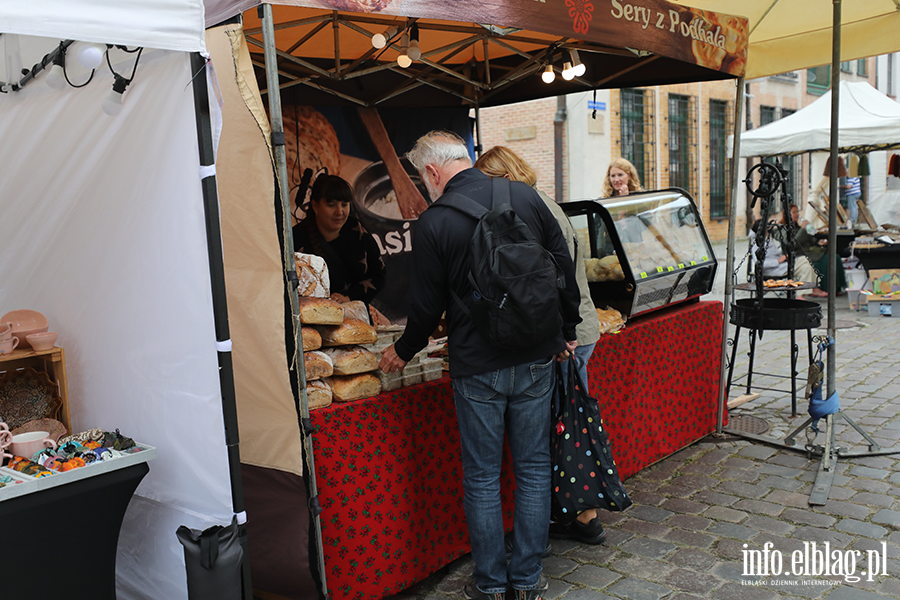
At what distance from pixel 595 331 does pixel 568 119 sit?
12083 millimetres

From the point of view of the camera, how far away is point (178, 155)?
2326 mm

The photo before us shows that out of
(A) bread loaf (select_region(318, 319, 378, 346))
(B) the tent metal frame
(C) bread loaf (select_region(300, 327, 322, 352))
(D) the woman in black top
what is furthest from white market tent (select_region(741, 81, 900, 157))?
(C) bread loaf (select_region(300, 327, 322, 352))

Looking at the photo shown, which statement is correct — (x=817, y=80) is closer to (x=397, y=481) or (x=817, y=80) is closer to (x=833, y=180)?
(x=833, y=180)

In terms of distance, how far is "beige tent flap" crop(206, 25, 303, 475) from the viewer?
8.12 ft

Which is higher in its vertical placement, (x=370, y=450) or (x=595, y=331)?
(x=595, y=331)

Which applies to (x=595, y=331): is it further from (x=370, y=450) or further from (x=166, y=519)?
(x=166, y=519)

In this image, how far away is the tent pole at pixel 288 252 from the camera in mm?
2477

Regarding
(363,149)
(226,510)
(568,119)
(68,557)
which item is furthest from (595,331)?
(568,119)

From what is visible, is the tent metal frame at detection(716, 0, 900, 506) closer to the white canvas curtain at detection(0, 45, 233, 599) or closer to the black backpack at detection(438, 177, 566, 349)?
the black backpack at detection(438, 177, 566, 349)

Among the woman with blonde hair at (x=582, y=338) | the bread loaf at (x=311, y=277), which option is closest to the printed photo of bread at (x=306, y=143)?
the bread loaf at (x=311, y=277)

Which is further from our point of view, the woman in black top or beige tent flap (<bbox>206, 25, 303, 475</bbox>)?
the woman in black top

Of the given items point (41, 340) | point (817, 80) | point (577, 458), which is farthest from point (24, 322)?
point (817, 80)

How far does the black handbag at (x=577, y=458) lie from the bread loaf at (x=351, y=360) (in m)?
0.82

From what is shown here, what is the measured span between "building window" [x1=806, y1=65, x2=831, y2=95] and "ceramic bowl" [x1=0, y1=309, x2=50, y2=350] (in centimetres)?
2425
